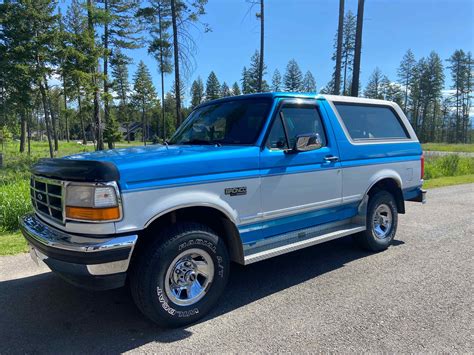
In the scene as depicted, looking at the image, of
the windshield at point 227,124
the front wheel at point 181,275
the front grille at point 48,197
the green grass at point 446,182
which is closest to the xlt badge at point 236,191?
the front wheel at point 181,275

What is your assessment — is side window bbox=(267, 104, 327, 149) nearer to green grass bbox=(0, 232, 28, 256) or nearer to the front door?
the front door

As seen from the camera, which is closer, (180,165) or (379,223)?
(180,165)

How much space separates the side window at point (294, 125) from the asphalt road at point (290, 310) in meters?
1.66

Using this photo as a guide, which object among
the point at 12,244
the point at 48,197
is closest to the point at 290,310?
the point at 48,197

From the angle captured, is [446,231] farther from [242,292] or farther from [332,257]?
[242,292]

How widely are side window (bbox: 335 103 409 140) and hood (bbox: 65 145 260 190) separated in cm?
182

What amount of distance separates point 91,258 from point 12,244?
11.9ft

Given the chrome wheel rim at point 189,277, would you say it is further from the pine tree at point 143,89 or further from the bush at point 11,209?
the pine tree at point 143,89

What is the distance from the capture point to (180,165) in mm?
3258

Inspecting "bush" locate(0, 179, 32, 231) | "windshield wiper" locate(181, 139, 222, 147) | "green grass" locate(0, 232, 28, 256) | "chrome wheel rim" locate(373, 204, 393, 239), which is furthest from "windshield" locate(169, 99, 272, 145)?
"bush" locate(0, 179, 32, 231)

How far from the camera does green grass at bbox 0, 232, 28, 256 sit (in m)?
5.35

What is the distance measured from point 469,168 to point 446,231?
12.8 meters

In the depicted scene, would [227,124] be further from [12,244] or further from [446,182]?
[446,182]

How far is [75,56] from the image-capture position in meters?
20.0
